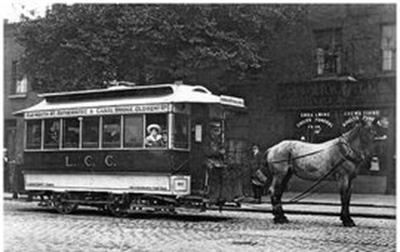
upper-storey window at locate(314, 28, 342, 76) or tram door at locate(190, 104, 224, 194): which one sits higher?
upper-storey window at locate(314, 28, 342, 76)

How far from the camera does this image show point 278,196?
44.9ft

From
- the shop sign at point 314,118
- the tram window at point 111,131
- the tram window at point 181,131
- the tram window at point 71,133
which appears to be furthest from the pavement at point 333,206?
the tram window at point 71,133

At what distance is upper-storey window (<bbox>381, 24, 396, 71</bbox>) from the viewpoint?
20359 mm

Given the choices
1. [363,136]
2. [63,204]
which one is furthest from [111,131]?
[363,136]

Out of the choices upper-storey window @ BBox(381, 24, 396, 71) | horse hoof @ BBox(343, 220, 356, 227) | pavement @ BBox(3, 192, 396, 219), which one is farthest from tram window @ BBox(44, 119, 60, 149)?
upper-storey window @ BBox(381, 24, 396, 71)

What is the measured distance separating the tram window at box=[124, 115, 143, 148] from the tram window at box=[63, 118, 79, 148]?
1.31 meters

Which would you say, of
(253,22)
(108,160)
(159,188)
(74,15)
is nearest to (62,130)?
(108,160)

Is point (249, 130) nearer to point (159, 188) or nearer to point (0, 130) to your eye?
point (159, 188)

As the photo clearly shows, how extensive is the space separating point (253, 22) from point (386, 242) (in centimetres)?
1019

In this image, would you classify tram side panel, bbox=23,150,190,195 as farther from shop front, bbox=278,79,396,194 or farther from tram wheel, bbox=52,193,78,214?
shop front, bbox=278,79,396,194

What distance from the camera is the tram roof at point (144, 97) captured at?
14273 mm

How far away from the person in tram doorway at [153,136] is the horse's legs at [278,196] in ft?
7.77

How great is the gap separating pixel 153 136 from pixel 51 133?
9.00 feet

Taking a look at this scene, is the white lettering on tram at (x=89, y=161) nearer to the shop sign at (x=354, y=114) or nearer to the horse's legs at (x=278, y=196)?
the horse's legs at (x=278, y=196)
